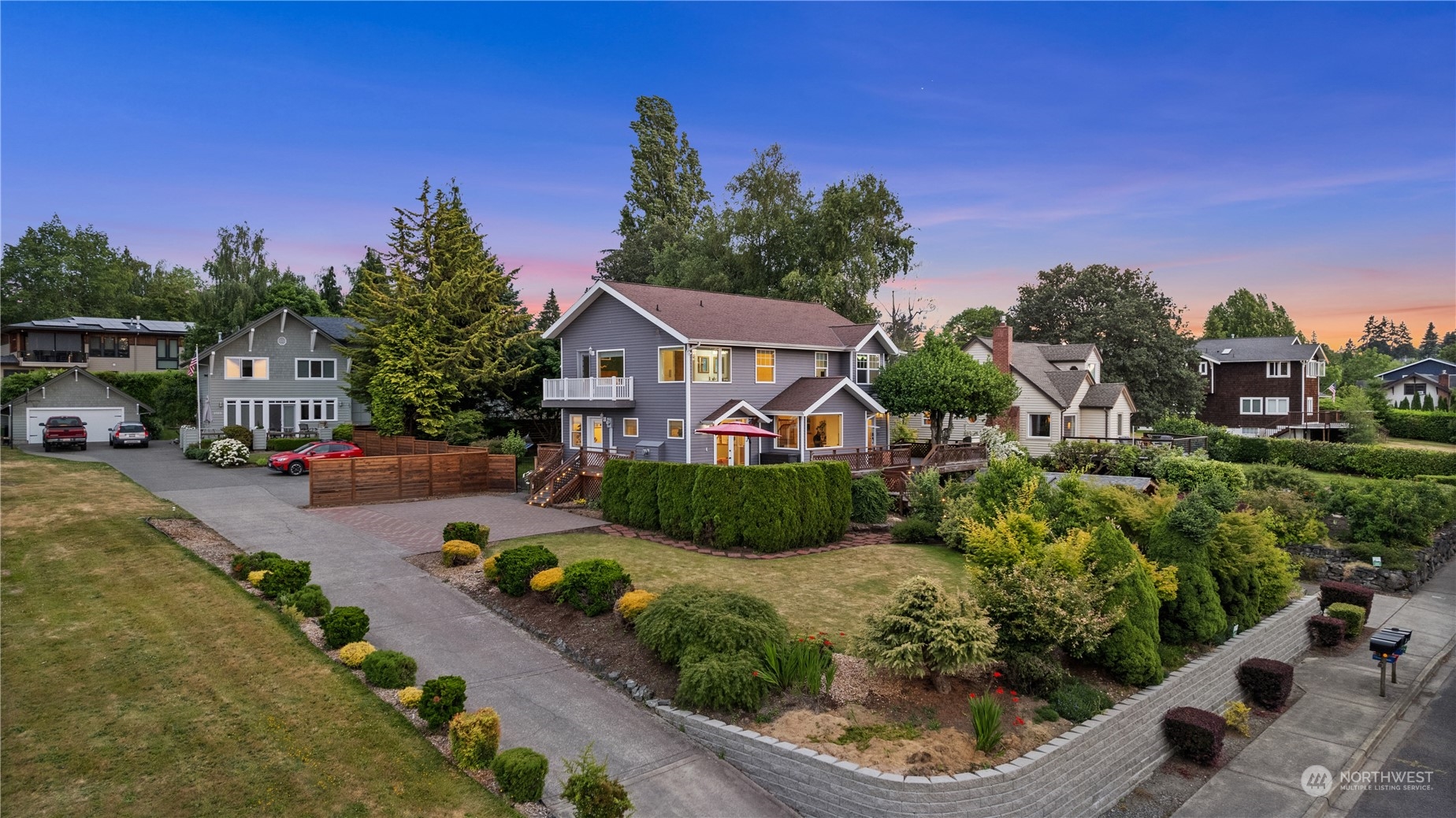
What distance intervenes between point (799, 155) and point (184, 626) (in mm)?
44170

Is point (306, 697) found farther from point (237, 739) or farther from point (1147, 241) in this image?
point (1147, 241)

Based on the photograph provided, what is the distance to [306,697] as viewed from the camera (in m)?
9.52

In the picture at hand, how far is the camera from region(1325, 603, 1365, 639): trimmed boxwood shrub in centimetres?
1619

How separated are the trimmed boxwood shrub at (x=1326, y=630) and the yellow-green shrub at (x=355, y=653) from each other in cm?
1844

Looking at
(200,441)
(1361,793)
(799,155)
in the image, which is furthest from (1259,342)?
(200,441)

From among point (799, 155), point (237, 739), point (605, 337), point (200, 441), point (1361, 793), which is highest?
point (799, 155)

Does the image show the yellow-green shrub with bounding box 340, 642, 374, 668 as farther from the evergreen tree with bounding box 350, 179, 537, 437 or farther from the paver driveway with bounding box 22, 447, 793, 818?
the evergreen tree with bounding box 350, 179, 537, 437

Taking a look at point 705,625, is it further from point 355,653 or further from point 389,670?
point 355,653

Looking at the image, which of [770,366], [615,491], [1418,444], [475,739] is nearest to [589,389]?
[770,366]

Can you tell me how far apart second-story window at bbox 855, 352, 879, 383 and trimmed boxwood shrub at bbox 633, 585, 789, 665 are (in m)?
24.0

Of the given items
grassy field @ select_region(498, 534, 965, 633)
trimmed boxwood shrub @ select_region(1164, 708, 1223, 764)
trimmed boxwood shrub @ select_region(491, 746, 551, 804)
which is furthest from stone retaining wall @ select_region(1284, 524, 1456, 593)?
trimmed boxwood shrub @ select_region(491, 746, 551, 804)

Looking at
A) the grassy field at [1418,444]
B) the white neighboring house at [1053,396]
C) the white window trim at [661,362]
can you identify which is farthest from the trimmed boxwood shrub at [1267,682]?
the grassy field at [1418,444]

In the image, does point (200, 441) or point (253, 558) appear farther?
point (200, 441)

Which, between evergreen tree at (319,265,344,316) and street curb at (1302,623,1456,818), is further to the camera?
evergreen tree at (319,265,344,316)
